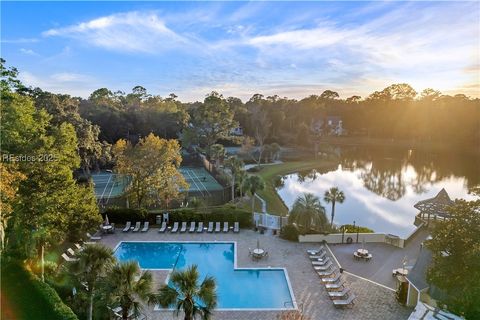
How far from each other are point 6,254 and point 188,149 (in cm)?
4296

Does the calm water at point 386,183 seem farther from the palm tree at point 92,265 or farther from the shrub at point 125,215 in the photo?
the palm tree at point 92,265

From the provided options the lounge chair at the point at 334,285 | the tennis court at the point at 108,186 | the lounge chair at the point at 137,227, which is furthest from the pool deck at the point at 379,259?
the tennis court at the point at 108,186

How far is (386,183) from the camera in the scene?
44.5 m

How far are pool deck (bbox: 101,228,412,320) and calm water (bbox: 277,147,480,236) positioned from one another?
9.67m

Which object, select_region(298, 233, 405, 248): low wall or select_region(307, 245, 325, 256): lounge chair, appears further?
select_region(298, 233, 405, 248): low wall

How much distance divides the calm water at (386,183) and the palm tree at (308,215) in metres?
6.68

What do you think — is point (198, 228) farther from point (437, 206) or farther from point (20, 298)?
point (437, 206)

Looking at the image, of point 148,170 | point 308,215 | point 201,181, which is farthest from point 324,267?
point 201,181

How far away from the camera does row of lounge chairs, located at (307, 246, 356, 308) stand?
47.8 feet

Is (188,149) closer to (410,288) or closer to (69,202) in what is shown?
(69,202)

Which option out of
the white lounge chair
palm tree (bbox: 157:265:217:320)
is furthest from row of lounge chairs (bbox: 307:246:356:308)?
the white lounge chair

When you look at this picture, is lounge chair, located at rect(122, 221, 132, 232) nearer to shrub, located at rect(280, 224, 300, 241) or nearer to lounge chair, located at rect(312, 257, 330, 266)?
shrub, located at rect(280, 224, 300, 241)

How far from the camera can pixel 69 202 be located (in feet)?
60.4

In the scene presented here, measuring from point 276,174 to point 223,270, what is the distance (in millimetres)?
29804
